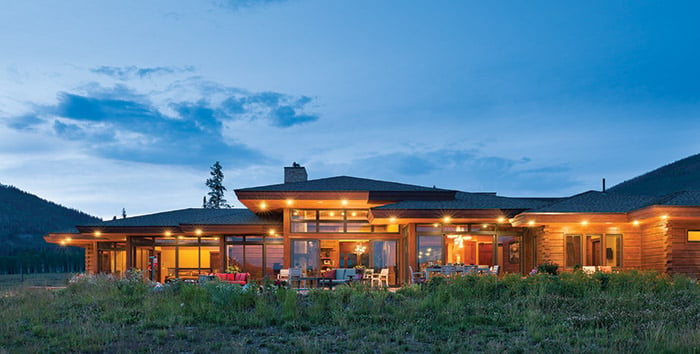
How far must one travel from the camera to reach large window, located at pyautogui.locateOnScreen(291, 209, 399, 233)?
22.0m

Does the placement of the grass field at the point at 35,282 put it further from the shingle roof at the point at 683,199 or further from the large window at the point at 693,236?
the large window at the point at 693,236

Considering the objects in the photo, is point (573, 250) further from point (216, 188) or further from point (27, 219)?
point (27, 219)

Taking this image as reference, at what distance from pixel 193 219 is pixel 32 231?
313 ft

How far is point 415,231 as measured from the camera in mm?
20797

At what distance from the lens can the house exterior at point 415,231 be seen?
1956 centimetres

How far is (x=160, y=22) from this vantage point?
68.9ft

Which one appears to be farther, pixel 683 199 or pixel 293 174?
pixel 293 174

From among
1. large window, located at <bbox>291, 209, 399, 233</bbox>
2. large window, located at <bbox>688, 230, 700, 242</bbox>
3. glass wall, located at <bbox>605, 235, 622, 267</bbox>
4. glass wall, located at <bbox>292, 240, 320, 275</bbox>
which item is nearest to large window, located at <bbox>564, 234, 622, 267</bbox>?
glass wall, located at <bbox>605, 235, 622, 267</bbox>

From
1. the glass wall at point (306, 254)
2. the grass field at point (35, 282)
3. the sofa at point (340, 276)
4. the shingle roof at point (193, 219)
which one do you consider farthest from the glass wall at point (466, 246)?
the grass field at point (35, 282)

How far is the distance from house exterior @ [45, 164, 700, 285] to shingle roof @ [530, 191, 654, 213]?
0.12ft

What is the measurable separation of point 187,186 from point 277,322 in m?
51.5

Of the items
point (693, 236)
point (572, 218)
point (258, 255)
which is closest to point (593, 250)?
point (572, 218)

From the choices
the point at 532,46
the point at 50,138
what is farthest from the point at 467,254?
the point at 50,138

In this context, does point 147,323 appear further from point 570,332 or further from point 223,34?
point 223,34
